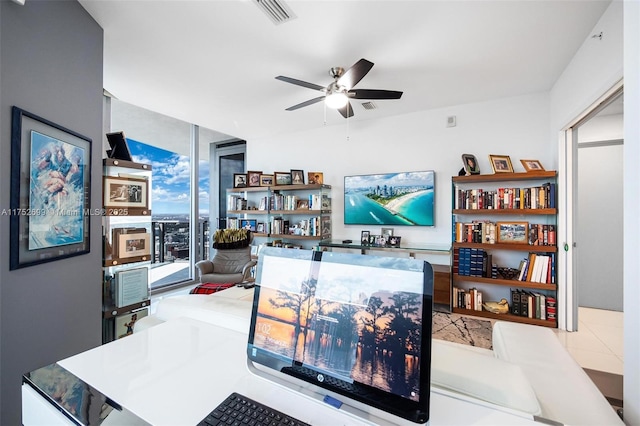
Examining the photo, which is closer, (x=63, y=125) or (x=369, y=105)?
(x=63, y=125)

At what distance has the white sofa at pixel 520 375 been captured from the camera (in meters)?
0.75

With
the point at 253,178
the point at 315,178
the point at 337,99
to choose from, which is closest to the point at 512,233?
the point at 337,99

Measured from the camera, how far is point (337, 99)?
2.72 m

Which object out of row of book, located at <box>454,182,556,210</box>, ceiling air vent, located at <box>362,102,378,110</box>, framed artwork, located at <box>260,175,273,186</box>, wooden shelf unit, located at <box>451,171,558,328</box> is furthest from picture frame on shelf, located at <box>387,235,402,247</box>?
framed artwork, located at <box>260,175,273,186</box>

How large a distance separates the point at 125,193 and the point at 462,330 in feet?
11.4

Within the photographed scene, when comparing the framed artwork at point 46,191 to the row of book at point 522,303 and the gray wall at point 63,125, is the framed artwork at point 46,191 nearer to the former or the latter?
the gray wall at point 63,125

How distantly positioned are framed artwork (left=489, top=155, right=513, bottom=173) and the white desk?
10.5ft

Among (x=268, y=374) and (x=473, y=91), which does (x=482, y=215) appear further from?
(x=268, y=374)

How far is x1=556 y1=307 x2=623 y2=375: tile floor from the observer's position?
89.6 inches

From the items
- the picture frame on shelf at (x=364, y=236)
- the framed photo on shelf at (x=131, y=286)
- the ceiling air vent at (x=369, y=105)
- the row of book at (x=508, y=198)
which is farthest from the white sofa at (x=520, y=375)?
the ceiling air vent at (x=369, y=105)

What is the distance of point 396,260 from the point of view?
0.68 metres

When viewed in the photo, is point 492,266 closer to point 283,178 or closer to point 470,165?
point 470,165

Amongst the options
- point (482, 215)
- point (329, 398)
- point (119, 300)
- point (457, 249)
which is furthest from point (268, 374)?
point (482, 215)

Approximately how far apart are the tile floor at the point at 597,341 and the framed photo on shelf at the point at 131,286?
374 cm
